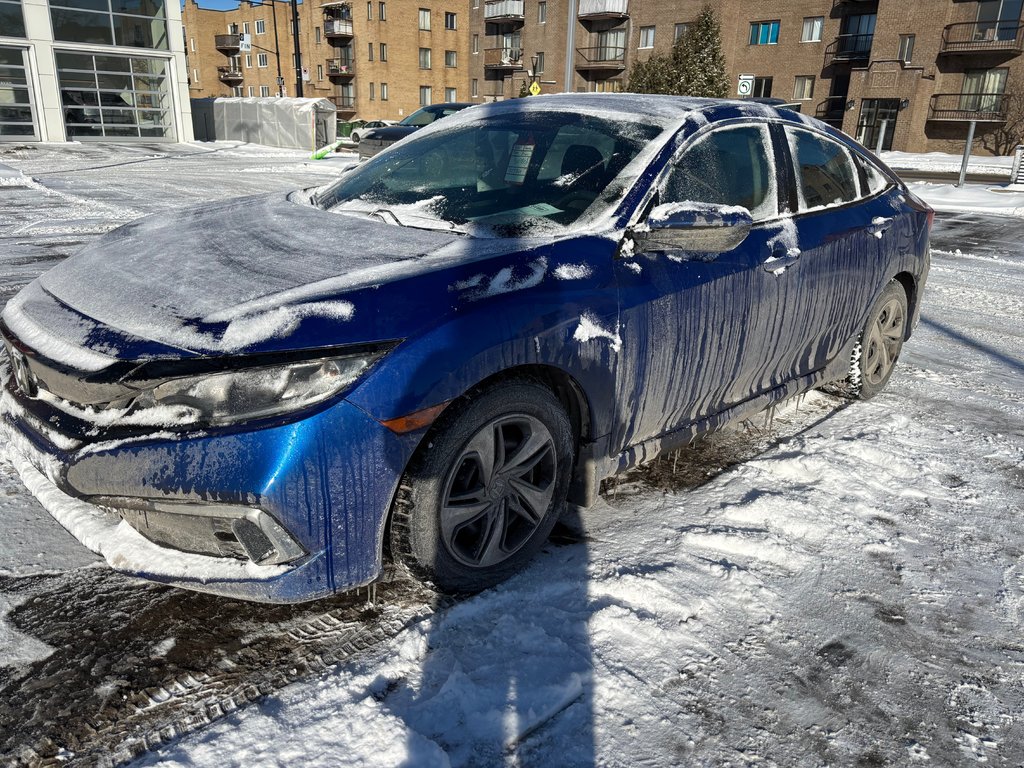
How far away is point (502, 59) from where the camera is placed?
54781 millimetres

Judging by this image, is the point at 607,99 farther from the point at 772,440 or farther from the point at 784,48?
the point at 784,48

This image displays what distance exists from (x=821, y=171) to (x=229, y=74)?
8108 centimetres

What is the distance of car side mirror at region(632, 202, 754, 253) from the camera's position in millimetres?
2775

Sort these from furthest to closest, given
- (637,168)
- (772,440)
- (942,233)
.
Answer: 1. (942,233)
2. (772,440)
3. (637,168)

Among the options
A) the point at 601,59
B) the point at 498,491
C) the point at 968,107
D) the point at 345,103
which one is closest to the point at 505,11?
the point at 601,59

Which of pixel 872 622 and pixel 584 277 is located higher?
pixel 584 277

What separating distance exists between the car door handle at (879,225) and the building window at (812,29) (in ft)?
143

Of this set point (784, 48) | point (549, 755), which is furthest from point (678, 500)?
point (784, 48)

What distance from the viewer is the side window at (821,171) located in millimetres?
3677

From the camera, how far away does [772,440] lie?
403cm

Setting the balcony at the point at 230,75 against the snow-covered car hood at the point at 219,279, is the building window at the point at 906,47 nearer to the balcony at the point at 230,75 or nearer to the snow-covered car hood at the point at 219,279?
the snow-covered car hood at the point at 219,279

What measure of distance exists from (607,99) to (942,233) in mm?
9974

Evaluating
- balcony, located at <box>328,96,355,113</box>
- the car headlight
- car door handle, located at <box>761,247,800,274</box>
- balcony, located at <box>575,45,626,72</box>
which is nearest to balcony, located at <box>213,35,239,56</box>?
balcony, located at <box>328,96,355,113</box>

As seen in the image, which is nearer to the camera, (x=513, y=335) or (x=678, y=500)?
(x=513, y=335)
